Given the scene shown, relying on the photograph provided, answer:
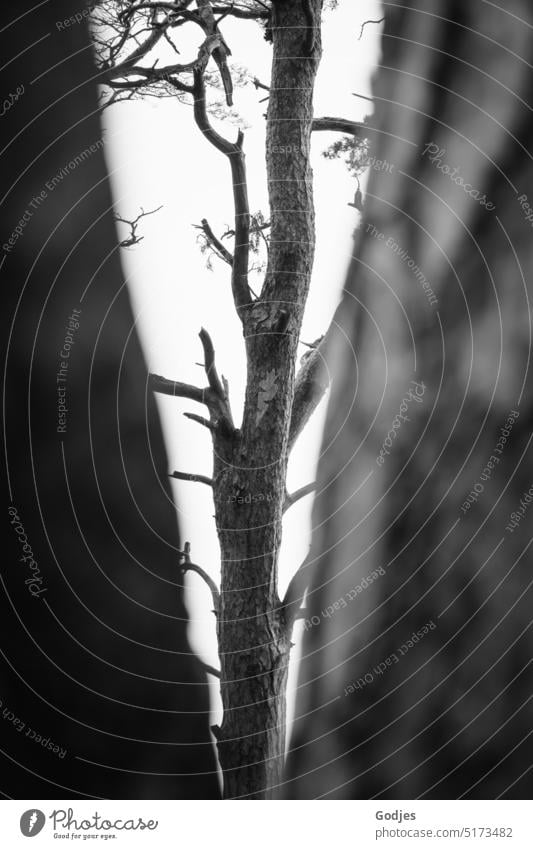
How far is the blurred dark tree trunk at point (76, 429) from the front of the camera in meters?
1.14

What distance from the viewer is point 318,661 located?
116 cm

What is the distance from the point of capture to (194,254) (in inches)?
45.1

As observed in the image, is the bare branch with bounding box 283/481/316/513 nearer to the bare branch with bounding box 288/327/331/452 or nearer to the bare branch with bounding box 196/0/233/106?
the bare branch with bounding box 288/327/331/452

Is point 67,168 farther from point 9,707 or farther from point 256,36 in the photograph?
point 9,707

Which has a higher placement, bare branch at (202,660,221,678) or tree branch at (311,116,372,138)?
tree branch at (311,116,372,138)

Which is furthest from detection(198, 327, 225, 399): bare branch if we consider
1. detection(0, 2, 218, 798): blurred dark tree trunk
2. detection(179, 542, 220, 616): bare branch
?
detection(179, 542, 220, 616): bare branch

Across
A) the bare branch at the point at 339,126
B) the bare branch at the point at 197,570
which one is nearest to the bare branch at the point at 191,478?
the bare branch at the point at 197,570

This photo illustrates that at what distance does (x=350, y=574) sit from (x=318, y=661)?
16cm

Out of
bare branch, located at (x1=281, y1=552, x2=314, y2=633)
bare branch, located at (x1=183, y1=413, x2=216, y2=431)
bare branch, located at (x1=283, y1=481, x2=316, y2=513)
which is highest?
bare branch, located at (x1=183, y1=413, x2=216, y2=431)

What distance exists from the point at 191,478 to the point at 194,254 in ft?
1.24

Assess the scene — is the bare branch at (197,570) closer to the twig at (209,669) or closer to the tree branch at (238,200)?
the twig at (209,669)

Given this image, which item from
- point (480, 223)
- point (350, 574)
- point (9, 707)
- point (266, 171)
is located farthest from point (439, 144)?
point (9, 707)

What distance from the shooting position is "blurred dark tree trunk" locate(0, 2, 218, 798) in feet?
3.74
